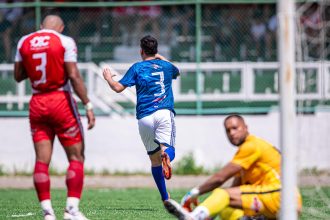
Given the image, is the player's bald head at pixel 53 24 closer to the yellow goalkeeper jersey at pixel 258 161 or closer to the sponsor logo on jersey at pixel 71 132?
the sponsor logo on jersey at pixel 71 132

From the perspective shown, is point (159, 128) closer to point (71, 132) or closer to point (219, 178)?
point (71, 132)

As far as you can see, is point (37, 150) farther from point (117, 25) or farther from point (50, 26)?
point (117, 25)

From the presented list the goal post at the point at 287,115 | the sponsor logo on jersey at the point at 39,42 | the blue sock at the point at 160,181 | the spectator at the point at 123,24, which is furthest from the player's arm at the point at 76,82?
the spectator at the point at 123,24

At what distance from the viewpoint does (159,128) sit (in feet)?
40.9

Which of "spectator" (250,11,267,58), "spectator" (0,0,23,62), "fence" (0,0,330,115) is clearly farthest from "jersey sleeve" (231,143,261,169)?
"spectator" (0,0,23,62)

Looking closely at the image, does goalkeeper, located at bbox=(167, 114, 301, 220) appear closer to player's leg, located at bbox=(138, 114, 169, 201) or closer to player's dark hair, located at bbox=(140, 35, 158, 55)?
player's leg, located at bbox=(138, 114, 169, 201)

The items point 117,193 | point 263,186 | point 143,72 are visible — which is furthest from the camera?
point 117,193

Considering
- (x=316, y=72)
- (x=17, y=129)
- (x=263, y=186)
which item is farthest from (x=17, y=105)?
(x=263, y=186)

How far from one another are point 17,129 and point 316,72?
234 inches

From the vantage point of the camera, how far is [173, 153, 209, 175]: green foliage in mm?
18406

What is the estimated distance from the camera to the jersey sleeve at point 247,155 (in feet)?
28.1

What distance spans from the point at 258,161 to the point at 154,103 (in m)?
4.01

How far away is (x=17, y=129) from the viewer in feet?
61.2

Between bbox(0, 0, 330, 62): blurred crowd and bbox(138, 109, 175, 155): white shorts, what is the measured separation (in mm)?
6356
